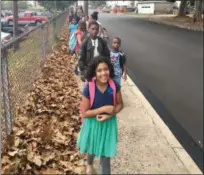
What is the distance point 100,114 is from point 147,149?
6.35 feet

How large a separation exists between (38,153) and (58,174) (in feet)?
1.93

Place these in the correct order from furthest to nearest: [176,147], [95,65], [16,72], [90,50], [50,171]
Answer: [16,72]
[90,50]
[176,147]
[50,171]
[95,65]

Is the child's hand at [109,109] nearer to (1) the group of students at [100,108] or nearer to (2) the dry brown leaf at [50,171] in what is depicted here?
(1) the group of students at [100,108]

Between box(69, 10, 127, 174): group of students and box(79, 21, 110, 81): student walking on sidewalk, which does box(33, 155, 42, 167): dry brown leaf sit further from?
box(79, 21, 110, 81): student walking on sidewalk

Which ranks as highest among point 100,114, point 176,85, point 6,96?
point 100,114

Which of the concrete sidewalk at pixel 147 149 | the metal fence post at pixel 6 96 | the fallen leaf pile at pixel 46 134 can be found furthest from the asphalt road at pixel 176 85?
the metal fence post at pixel 6 96

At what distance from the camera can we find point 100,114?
3791 mm

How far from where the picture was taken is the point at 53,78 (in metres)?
9.68

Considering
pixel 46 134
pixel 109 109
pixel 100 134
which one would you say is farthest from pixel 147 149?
pixel 109 109

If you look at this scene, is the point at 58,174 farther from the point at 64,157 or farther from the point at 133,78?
the point at 133,78

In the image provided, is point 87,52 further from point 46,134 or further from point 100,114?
point 100,114

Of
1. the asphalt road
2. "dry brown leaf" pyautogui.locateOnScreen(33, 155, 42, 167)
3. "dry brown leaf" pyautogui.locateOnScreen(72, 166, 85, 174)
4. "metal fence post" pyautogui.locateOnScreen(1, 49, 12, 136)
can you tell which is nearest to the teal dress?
"dry brown leaf" pyautogui.locateOnScreen(72, 166, 85, 174)

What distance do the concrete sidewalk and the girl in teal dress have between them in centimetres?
94

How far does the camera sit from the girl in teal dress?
373cm
